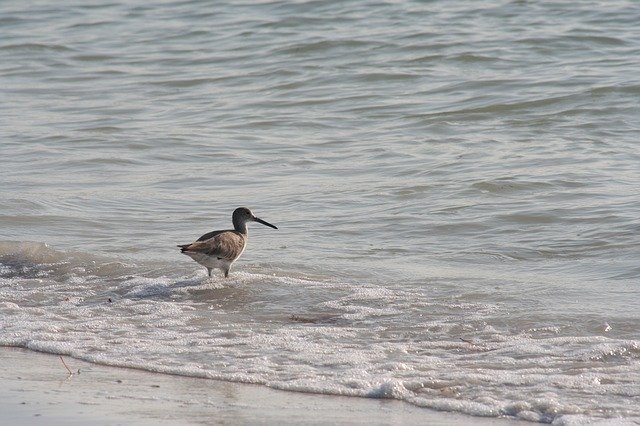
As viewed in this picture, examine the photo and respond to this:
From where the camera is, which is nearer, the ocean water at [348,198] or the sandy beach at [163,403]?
the sandy beach at [163,403]

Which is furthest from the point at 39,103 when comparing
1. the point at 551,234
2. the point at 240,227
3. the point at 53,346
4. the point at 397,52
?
the point at 53,346

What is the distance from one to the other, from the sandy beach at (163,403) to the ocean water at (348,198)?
148mm

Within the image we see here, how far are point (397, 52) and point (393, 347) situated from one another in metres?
11.3

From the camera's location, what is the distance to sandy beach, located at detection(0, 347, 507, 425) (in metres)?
5.37

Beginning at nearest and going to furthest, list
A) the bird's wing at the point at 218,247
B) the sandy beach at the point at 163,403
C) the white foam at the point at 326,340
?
the sandy beach at the point at 163,403
the white foam at the point at 326,340
the bird's wing at the point at 218,247

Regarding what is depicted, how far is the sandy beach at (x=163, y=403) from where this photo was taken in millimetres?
5367

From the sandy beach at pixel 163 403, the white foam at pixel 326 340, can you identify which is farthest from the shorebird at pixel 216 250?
the sandy beach at pixel 163 403

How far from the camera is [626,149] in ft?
40.0

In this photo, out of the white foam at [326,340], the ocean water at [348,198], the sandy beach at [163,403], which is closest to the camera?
the sandy beach at [163,403]

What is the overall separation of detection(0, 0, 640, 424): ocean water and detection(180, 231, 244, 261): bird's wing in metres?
0.18

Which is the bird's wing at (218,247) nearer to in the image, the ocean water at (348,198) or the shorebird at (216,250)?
the shorebird at (216,250)

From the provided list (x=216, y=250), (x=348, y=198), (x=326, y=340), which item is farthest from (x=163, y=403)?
(x=348, y=198)

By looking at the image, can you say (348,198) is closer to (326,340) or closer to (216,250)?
(216,250)

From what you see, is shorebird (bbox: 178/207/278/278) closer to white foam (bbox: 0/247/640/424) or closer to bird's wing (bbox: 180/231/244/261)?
bird's wing (bbox: 180/231/244/261)
